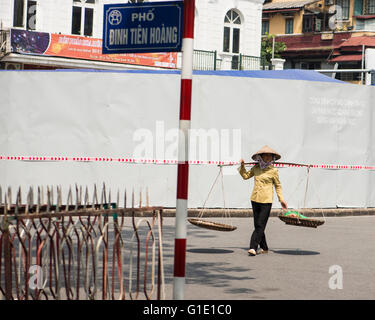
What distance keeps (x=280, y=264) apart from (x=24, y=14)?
80.6 feet

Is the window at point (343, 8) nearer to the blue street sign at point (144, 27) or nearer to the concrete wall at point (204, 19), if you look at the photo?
the concrete wall at point (204, 19)

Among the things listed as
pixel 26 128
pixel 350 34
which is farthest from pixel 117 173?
pixel 350 34

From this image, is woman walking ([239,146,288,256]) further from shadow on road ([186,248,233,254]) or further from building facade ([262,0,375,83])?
building facade ([262,0,375,83])

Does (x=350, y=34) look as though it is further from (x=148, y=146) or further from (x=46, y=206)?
(x=46, y=206)

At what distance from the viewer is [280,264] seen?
11.9 metres

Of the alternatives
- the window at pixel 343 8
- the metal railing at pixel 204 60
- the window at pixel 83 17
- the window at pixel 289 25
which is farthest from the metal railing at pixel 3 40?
the window at pixel 289 25

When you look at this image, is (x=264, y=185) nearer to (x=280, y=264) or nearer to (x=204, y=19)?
(x=280, y=264)

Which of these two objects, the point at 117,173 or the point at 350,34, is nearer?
the point at 117,173

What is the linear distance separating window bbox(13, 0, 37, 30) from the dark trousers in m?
22.6

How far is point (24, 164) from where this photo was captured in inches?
769

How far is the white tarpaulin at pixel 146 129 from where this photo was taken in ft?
64.2

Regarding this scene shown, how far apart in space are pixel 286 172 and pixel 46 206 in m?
14.4

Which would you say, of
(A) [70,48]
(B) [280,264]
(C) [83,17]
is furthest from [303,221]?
(C) [83,17]

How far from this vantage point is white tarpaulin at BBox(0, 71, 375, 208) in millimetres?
19578
